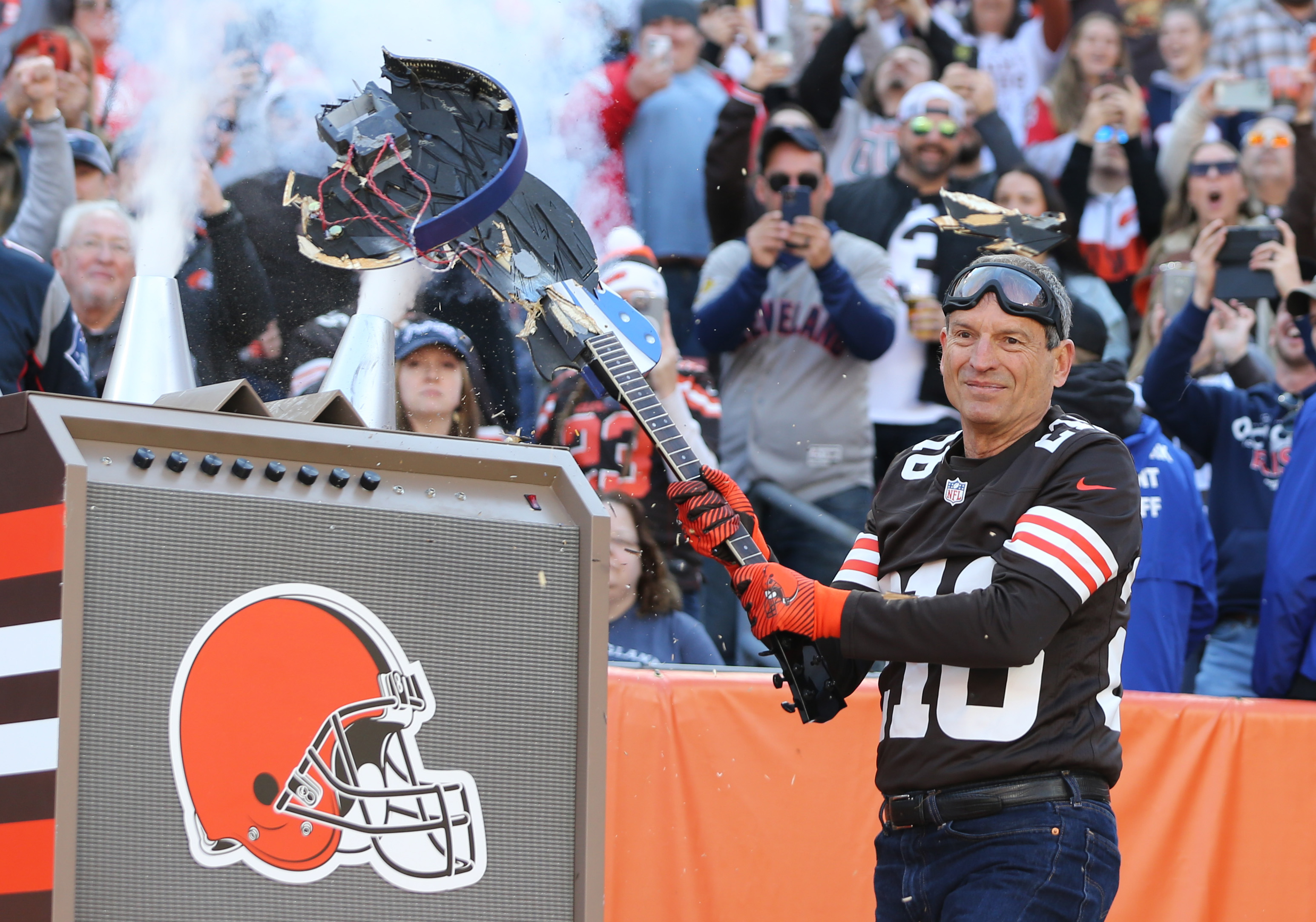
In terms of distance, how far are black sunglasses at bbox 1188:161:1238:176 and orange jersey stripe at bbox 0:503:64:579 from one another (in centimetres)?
568

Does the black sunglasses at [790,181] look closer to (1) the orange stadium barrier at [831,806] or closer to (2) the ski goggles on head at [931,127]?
(2) the ski goggles on head at [931,127]

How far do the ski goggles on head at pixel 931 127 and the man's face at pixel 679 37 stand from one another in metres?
0.97

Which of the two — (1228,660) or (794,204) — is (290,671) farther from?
(1228,660)

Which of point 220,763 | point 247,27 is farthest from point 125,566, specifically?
point 247,27

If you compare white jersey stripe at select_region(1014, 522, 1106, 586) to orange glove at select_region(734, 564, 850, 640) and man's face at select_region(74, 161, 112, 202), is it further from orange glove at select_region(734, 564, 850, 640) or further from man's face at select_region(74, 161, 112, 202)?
man's face at select_region(74, 161, 112, 202)

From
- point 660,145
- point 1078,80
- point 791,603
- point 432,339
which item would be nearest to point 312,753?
point 791,603

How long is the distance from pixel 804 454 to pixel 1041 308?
2.86m

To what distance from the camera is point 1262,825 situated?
150 inches

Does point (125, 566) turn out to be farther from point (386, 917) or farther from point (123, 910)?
point (386, 917)

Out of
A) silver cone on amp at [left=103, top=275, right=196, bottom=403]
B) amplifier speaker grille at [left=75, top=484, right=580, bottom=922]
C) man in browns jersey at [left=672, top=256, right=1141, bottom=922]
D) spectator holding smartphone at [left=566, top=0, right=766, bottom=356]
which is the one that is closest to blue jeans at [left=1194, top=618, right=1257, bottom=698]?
spectator holding smartphone at [left=566, top=0, right=766, bottom=356]

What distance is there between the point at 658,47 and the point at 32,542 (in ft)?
14.9

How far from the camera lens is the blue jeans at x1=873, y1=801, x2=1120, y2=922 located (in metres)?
2.35

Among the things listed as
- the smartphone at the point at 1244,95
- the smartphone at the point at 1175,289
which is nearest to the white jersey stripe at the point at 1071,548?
the smartphone at the point at 1175,289

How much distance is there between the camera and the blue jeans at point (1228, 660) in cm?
505
